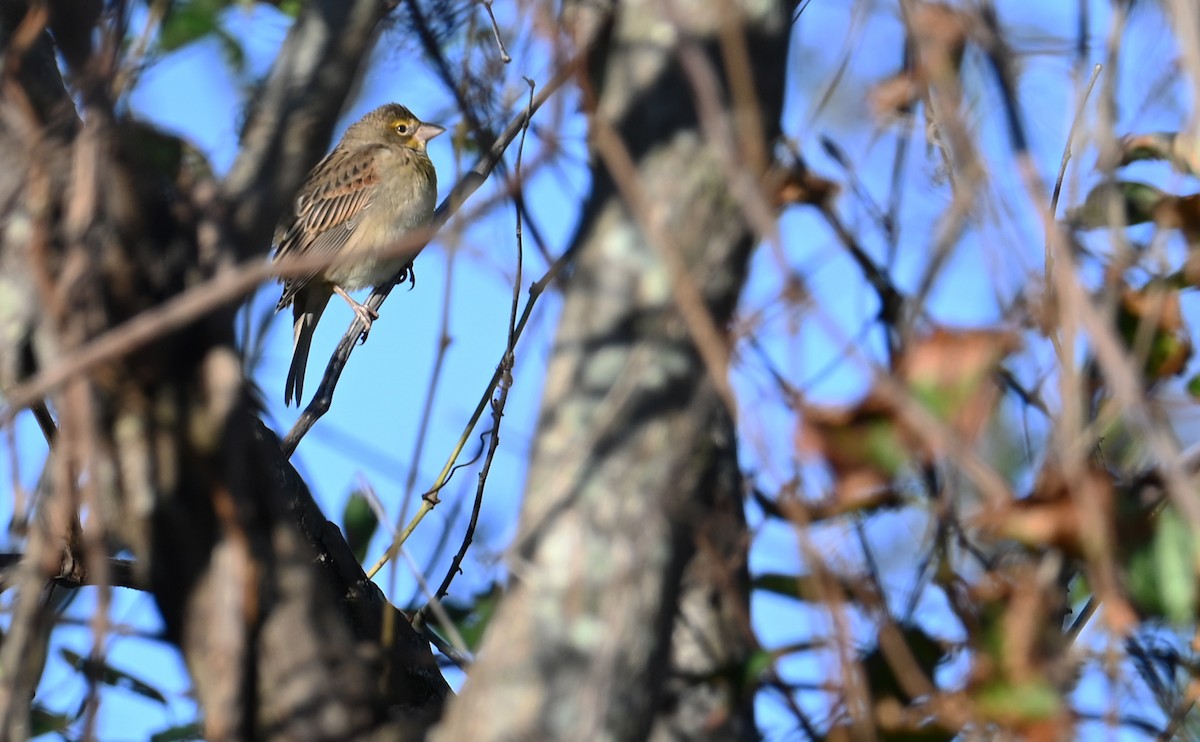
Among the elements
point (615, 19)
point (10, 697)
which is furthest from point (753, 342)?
point (10, 697)

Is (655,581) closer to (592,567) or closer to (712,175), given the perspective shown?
(592,567)

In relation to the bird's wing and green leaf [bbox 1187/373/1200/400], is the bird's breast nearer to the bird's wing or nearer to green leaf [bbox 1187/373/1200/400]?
the bird's wing

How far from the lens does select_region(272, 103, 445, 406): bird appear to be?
7.72m

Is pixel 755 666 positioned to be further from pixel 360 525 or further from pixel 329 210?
pixel 329 210

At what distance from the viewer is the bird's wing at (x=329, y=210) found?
26.0 ft

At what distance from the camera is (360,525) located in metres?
4.20

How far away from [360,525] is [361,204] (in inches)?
164

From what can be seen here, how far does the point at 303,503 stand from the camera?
3395 mm

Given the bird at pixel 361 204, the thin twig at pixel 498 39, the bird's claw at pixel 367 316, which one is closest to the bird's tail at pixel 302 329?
the bird at pixel 361 204

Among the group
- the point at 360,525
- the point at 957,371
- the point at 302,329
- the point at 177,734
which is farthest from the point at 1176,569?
the point at 302,329

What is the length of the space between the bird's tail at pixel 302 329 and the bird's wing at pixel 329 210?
276mm

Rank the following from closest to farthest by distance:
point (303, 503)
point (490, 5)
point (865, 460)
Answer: point (865, 460) → point (490, 5) → point (303, 503)

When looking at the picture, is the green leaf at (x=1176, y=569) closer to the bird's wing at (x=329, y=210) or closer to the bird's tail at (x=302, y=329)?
the bird's tail at (x=302, y=329)

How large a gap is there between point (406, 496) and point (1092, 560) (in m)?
0.96
